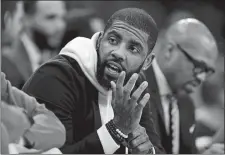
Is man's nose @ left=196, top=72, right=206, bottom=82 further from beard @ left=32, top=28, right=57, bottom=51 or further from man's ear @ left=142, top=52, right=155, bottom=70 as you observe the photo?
beard @ left=32, top=28, right=57, bottom=51

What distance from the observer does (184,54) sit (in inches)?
85.9

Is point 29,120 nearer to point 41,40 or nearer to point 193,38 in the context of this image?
point 41,40

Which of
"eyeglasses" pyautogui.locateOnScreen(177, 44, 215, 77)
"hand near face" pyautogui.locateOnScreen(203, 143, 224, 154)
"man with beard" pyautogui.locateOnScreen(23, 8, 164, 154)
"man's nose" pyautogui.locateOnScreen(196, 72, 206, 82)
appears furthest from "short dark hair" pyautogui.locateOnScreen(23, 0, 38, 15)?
"hand near face" pyautogui.locateOnScreen(203, 143, 224, 154)

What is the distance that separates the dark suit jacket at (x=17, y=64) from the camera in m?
2.04

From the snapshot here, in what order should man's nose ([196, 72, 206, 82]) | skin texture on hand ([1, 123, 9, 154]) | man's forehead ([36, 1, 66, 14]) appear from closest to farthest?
skin texture on hand ([1, 123, 9, 154])
man's forehead ([36, 1, 66, 14])
man's nose ([196, 72, 206, 82])

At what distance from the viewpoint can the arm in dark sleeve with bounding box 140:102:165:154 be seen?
210 cm

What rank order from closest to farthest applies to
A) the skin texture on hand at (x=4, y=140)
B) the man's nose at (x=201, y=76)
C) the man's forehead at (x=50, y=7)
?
the skin texture on hand at (x=4, y=140) < the man's forehead at (x=50, y=7) < the man's nose at (x=201, y=76)

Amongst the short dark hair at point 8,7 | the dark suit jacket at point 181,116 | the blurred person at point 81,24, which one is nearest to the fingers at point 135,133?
the dark suit jacket at point 181,116

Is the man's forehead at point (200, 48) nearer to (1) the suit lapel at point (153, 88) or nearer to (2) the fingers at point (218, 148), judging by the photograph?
(1) the suit lapel at point (153, 88)

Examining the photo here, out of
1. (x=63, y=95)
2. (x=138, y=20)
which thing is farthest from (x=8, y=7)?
(x=138, y=20)

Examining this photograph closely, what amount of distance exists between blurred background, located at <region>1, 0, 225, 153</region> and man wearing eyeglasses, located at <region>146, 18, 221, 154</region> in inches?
1.5

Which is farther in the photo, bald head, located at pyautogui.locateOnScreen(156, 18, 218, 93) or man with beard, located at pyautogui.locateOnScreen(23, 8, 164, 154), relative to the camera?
bald head, located at pyautogui.locateOnScreen(156, 18, 218, 93)

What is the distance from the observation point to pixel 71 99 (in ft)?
6.73

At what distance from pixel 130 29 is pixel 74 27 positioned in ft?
0.83
